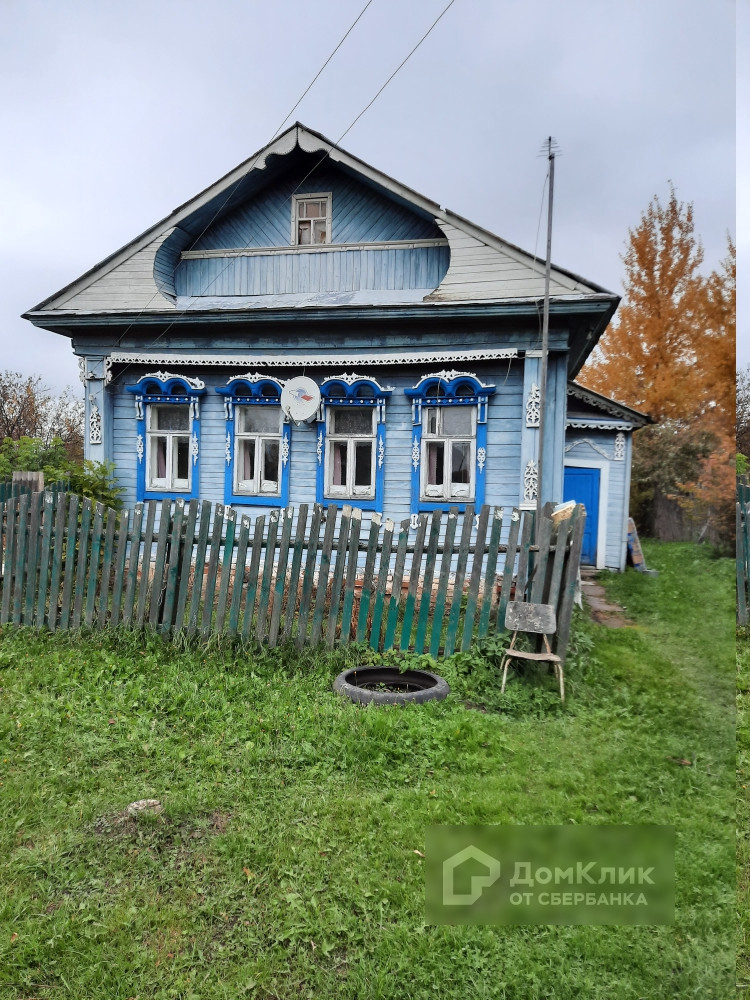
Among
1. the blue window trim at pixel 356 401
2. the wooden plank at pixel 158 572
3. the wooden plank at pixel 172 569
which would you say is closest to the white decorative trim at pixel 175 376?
the blue window trim at pixel 356 401

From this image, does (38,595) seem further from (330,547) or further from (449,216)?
(449,216)

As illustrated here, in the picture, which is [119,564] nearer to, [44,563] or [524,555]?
[44,563]

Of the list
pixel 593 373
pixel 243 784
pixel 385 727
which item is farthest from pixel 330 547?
pixel 593 373

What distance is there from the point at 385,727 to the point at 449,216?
2832 mm

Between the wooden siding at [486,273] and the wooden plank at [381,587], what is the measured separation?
4.96 ft

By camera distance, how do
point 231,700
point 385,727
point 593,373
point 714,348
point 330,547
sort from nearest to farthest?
point 714,348 < point 593,373 < point 385,727 < point 231,700 < point 330,547

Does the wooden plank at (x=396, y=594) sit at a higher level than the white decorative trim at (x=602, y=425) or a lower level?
lower

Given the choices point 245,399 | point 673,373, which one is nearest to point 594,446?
point 673,373

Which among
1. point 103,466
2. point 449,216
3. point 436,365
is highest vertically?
point 449,216

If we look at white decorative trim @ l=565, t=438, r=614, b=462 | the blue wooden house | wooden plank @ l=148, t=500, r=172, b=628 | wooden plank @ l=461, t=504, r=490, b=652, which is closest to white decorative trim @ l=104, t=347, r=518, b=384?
the blue wooden house

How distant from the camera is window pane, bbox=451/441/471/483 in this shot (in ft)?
11.2

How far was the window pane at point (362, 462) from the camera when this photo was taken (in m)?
3.05

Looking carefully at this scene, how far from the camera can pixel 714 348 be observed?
1.26m

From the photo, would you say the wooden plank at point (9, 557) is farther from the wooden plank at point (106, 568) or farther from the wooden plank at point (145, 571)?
the wooden plank at point (145, 571)
